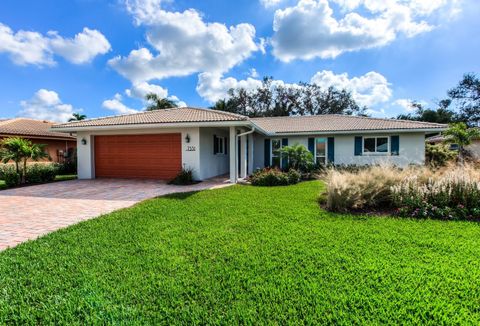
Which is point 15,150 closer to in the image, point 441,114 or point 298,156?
point 298,156

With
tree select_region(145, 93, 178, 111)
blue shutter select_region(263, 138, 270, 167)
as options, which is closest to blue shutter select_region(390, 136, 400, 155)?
blue shutter select_region(263, 138, 270, 167)

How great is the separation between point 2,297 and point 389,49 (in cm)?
1805

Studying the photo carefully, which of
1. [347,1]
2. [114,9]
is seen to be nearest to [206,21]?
[114,9]

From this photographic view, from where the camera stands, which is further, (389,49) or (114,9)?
(389,49)

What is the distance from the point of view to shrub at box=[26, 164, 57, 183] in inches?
498

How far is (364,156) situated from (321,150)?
108 inches

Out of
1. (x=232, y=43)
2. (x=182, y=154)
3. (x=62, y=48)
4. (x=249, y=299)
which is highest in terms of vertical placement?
(x=232, y=43)

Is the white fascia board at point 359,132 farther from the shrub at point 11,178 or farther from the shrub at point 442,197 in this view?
the shrub at point 11,178

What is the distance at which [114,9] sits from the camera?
11.0 m

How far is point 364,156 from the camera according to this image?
53.4 ft

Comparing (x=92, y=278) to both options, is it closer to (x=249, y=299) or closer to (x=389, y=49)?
(x=249, y=299)

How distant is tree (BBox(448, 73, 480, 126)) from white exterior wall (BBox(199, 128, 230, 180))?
118 ft

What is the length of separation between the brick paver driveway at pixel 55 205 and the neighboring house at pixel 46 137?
9379 mm

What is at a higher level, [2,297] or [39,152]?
[39,152]
